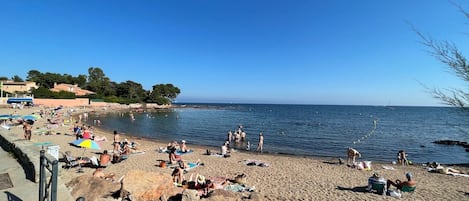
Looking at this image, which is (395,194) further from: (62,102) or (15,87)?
(15,87)

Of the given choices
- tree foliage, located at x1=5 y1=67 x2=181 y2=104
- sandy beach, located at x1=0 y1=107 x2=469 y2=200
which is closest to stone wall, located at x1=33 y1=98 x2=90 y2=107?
tree foliage, located at x1=5 y1=67 x2=181 y2=104

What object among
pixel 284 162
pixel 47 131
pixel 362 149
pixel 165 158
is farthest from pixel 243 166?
pixel 47 131

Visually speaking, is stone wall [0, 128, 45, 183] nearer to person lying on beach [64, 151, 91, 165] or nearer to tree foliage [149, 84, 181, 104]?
person lying on beach [64, 151, 91, 165]

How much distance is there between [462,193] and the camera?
38.1 ft

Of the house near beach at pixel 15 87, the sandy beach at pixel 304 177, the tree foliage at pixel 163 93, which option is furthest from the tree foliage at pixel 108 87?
the sandy beach at pixel 304 177

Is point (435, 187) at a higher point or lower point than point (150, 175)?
lower

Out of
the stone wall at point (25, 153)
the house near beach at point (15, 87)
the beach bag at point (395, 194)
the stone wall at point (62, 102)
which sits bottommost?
the beach bag at point (395, 194)

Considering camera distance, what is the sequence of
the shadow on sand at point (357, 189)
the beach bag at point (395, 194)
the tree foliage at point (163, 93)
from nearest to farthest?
the beach bag at point (395, 194), the shadow on sand at point (357, 189), the tree foliage at point (163, 93)

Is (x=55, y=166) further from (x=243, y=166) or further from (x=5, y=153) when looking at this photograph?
(x=243, y=166)

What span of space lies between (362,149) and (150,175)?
2435cm

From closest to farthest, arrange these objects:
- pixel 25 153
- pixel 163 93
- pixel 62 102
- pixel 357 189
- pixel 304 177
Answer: pixel 25 153
pixel 357 189
pixel 304 177
pixel 62 102
pixel 163 93

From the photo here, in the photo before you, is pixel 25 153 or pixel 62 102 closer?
pixel 25 153

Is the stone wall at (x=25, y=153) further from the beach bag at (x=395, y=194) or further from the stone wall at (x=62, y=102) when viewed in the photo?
the stone wall at (x=62, y=102)

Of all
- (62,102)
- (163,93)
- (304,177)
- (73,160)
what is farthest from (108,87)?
(304,177)
